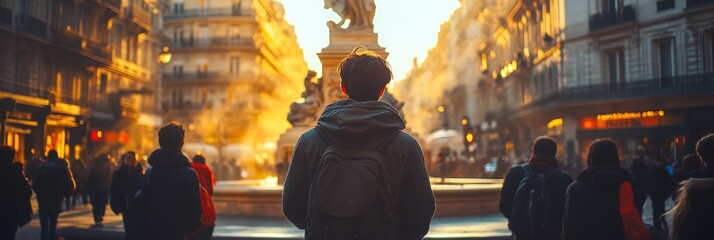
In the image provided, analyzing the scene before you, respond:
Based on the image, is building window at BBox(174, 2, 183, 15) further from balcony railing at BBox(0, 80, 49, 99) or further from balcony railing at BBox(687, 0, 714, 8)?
balcony railing at BBox(687, 0, 714, 8)

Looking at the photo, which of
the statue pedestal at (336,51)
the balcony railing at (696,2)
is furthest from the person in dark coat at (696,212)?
the balcony railing at (696,2)

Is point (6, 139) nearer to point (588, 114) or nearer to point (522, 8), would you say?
point (588, 114)

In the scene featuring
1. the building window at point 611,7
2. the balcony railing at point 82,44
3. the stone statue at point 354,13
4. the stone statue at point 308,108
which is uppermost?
the building window at point 611,7

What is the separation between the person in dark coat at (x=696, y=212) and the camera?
13.0 ft

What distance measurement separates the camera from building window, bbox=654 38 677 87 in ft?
102

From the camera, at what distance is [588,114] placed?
35188 mm

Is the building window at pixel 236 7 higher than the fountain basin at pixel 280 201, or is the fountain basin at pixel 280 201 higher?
the building window at pixel 236 7

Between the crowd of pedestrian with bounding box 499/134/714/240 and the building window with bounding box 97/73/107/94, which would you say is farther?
the building window with bounding box 97/73/107/94

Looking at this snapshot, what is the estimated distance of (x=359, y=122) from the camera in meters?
3.13

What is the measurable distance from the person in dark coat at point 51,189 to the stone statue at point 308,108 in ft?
24.5

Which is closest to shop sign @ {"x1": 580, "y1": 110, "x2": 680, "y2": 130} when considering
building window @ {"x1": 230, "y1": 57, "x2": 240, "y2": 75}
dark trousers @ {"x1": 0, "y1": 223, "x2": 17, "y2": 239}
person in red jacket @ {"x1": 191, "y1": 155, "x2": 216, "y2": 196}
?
person in red jacket @ {"x1": 191, "y1": 155, "x2": 216, "y2": 196}

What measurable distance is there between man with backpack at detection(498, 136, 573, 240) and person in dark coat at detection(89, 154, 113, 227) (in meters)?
8.86

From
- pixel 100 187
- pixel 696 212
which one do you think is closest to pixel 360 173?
pixel 696 212

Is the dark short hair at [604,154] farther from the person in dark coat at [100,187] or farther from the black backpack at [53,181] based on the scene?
the person in dark coat at [100,187]
